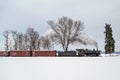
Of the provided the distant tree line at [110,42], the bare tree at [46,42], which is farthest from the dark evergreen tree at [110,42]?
the bare tree at [46,42]

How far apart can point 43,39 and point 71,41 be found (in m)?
1.92

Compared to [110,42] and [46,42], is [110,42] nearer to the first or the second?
[110,42]

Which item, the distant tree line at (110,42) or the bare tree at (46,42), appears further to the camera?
the bare tree at (46,42)

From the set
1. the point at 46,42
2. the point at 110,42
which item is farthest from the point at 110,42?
the point at 46,42

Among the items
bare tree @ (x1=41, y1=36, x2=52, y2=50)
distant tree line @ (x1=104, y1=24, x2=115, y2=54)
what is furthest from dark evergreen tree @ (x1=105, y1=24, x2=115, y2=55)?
bare tree @ (x1=41, y1=36, x2=52, y2=50)

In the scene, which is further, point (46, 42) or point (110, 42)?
point (46, 42)

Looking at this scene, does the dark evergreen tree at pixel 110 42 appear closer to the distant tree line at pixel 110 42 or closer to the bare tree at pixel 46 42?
the distant tree line at pixel 110 42

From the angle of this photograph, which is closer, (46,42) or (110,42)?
(110,42)

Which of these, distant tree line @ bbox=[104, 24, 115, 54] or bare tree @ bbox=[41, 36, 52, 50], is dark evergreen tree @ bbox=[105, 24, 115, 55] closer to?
distant tree line @ bbox=[104, 24, 115, 54]

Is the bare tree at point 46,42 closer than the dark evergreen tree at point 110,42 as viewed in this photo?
No
